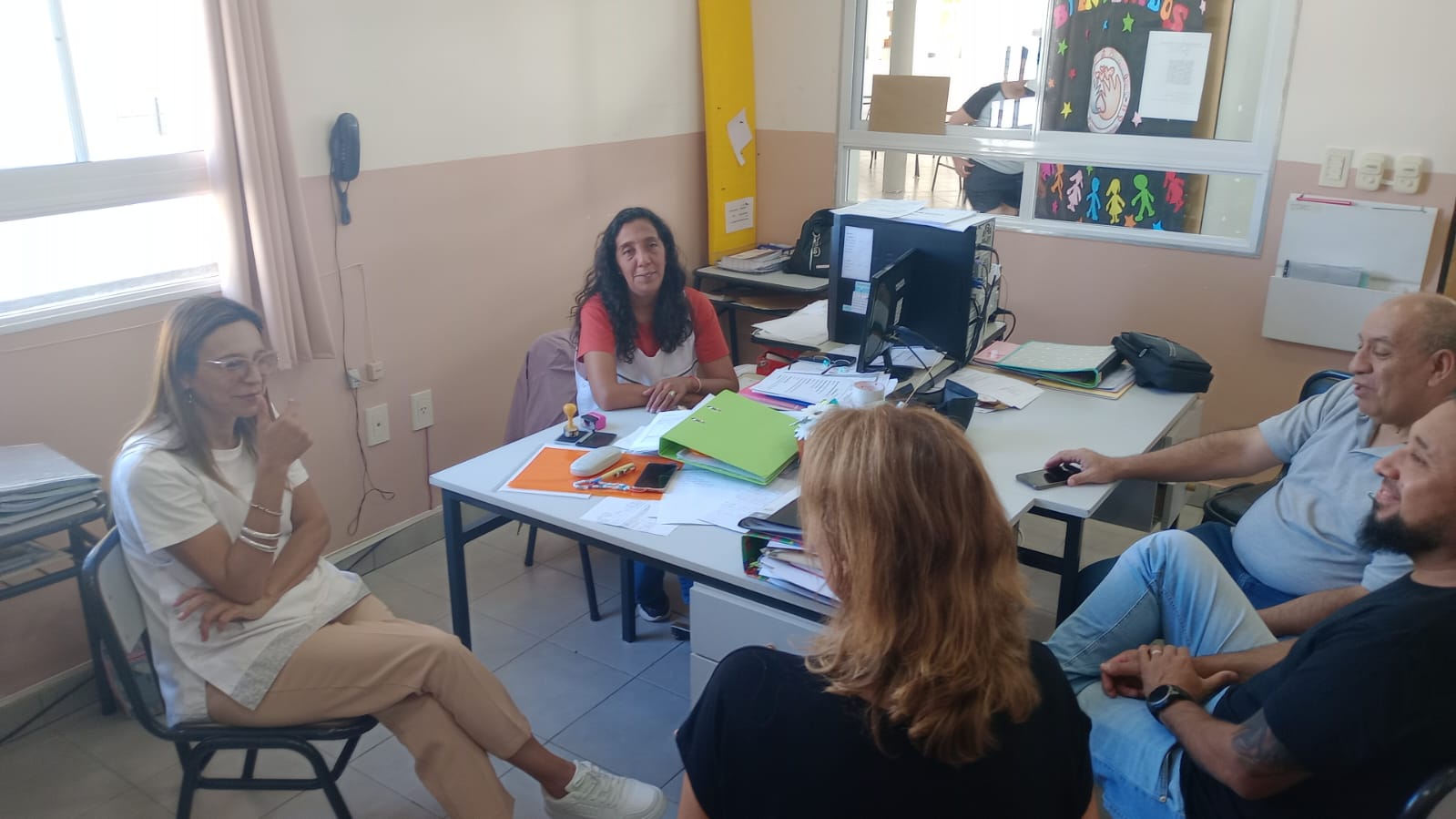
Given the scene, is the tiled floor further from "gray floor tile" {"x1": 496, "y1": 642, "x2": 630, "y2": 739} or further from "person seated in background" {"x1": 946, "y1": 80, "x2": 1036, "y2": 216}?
"person seated in background" {"x1": 946, "y1": 80, "x2": 1036, "y2": 216}

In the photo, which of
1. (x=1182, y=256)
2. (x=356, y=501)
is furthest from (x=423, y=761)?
(x=1182, y=256)

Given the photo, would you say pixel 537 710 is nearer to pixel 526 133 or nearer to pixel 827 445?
pixel 827 445

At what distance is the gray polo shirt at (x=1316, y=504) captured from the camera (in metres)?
2.05

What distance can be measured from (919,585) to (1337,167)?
113 inches

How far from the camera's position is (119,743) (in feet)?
8.09

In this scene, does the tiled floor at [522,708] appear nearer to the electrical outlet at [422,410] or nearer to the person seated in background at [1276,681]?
the electrical outlet at [422,410]

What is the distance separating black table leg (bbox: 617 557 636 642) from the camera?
2.81 metres

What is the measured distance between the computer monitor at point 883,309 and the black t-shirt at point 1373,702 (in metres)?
1.41

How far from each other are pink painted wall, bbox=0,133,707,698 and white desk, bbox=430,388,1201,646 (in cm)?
100

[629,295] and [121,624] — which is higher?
[629,295]

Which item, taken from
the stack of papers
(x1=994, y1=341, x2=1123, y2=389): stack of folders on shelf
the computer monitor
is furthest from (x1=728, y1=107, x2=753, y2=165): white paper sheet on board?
(x1=994, y1=341, x2=1123, y2=389): stack of folders on shelf

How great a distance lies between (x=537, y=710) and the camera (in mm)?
2580

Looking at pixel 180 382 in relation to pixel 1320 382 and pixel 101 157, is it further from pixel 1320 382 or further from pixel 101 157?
pixel 1320 382

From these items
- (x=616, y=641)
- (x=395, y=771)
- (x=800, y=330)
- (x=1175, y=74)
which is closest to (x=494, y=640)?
(x=616, y=641)
